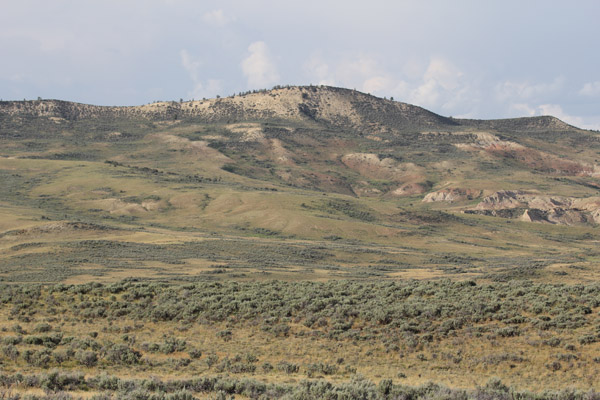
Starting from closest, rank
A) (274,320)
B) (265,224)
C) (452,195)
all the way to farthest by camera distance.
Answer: (274,320), (265,224), (452,195)

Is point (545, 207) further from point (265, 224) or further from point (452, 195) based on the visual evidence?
point (265, 224)

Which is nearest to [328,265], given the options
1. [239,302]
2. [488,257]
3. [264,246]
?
[264,246]

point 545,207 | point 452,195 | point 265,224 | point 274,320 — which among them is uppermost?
point 452,195

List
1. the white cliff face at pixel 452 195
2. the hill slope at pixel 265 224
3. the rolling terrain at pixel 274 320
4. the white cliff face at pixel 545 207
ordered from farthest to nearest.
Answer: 1. the white cliff face at pixel 452 195
2. the white cliff face at pixel 545 207
3. the hill slope at pixel 265 224
4. the rolling terrain at pixel 274 320

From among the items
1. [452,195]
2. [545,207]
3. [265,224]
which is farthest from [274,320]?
[452,195]

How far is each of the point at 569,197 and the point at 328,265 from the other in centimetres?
12331

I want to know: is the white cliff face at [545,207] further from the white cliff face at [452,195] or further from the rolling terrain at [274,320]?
the rolling terrain at [274,320]

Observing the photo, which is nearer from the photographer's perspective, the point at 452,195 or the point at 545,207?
the point at 545,207

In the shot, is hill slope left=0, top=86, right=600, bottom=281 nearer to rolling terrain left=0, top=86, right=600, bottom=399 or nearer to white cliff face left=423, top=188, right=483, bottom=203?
white cliff face left=423, top=188, right=483, bottom=203

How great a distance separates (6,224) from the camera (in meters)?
91.4

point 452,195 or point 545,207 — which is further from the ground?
point 452,195

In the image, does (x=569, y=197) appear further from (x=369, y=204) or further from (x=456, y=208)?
(x=369, y=204)

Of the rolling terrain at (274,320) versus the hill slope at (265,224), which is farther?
the hill slope at (265,224)

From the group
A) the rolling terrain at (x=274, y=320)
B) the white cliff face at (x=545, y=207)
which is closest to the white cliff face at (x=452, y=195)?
the white cliff face at (x=545, y=207)
